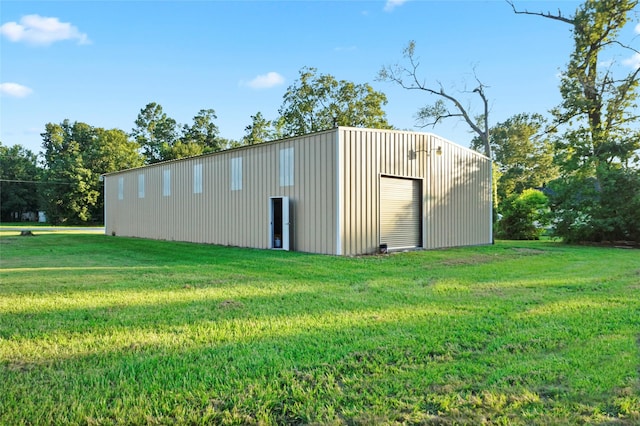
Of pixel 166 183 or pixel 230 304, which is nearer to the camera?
pixel 230 304

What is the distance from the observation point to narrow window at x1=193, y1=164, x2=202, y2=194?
1560 centimetres

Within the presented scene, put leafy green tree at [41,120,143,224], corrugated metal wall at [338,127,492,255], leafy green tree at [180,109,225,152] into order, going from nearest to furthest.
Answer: corrugated metal wall at [338,127,492,255], leafy green tree at [41,120,143,224], leafy green tree at [180,109,225,152]

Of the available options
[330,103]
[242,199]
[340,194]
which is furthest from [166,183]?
[330,103]

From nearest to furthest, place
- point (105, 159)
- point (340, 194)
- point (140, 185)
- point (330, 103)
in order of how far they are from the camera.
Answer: point (340, 194)
point (140, 185)
point (330, 103)
point (105, 159)

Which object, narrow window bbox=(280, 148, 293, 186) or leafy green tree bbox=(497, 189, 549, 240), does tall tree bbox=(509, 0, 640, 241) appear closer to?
leafy green tree bbox=(497, 189, 549, 240)

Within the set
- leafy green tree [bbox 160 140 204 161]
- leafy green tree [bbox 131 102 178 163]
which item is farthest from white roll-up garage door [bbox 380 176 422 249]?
leafy green tree [bbox 131 102 178 163]

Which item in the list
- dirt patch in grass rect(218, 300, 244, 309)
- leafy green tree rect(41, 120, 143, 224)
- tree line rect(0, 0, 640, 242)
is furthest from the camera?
leafy green tree rect(41, 120, 143, 224)

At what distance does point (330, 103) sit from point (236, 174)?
19.1 meters

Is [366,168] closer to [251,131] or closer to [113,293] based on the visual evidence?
[113,293]

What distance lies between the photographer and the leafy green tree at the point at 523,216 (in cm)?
1808

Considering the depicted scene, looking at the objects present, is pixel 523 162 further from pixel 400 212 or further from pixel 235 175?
pixel 235 175

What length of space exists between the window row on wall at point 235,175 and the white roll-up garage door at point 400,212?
267cm

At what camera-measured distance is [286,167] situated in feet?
39.5

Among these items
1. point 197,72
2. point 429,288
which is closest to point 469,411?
point 429,288
